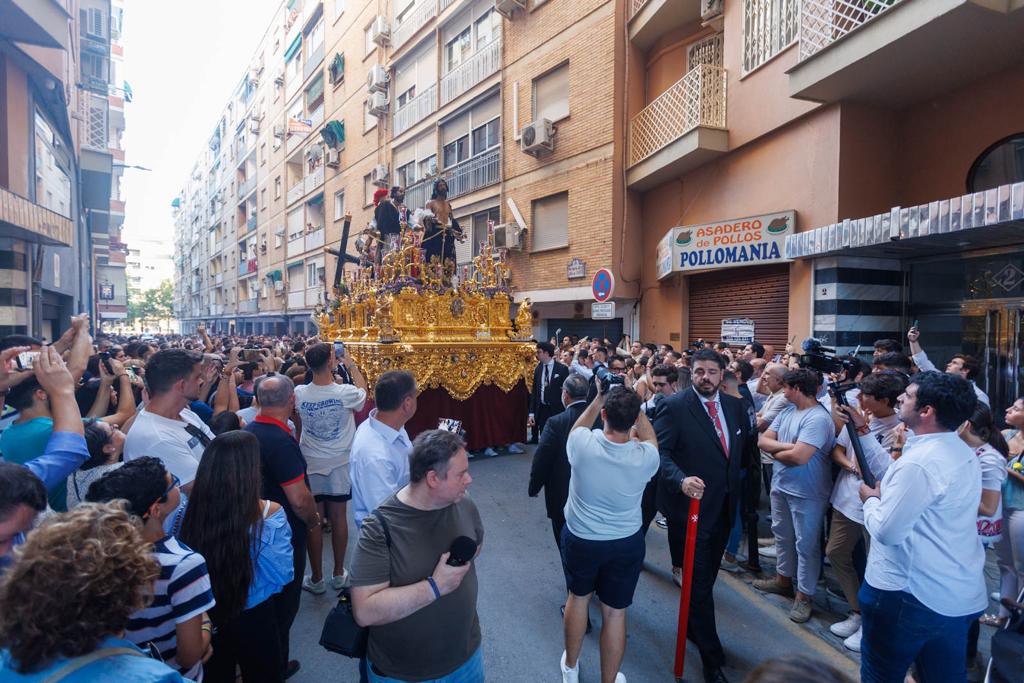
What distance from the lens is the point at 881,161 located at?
8.13 metres

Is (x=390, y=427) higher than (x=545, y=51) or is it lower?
lower

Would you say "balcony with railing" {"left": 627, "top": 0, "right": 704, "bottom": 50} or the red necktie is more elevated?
"balcony with railing" {"left": 627, "top": 0, "right": 704, "bottom": 50}

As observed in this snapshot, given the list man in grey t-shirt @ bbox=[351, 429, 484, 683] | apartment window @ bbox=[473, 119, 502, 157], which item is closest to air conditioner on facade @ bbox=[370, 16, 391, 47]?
apartment window @ bbox=[473, 119, 502, 157]

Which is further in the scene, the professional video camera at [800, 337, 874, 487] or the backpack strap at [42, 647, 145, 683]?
the professional video camera at [800, 337, 874, 487]

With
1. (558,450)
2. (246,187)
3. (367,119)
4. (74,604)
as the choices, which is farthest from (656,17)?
(246,187)

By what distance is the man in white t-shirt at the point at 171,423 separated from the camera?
9.40ft

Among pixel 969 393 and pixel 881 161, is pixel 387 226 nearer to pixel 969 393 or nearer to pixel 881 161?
pixel 881 161

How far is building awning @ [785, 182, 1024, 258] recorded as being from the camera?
5.41m

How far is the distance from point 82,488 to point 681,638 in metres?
3.71

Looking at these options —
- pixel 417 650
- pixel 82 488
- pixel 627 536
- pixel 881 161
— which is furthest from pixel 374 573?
pixel 881 161

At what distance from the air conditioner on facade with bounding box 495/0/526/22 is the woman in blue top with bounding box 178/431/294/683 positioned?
15907 mm

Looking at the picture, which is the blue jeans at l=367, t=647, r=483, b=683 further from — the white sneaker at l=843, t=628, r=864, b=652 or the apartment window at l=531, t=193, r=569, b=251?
the apartment window at l=531, t=193, r=569, b=251

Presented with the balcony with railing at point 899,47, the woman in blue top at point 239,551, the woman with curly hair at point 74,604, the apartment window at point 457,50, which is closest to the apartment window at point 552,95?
the apartment window at point 457,50

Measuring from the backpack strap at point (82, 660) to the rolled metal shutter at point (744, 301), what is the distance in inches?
377
